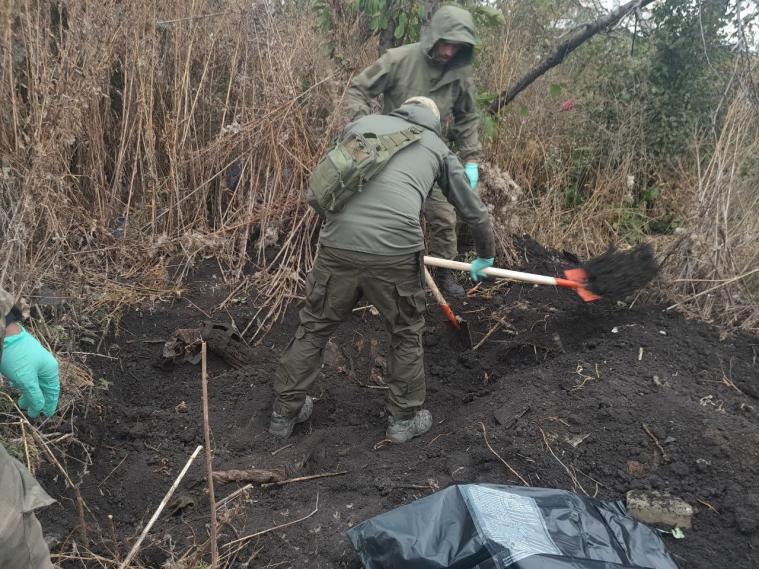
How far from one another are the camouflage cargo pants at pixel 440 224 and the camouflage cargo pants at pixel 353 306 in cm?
155

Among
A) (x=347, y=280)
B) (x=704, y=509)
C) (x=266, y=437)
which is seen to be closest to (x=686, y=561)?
(x=704, y=509)

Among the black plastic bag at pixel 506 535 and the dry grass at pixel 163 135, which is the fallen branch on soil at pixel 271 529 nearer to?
the black plastic bag at pixel 506 535

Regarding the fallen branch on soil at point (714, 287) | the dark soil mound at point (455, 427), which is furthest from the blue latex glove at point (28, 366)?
the fallen branch on soil at point (714, 287)

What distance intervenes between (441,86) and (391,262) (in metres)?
1.98

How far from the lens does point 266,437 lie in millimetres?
3670

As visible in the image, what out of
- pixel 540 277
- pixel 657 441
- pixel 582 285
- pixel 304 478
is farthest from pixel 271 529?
pixel 582 285

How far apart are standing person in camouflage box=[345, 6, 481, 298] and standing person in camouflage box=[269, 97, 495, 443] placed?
3.37ft

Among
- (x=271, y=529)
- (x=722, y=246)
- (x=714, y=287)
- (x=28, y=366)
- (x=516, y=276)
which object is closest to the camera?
(x=28, y=366)

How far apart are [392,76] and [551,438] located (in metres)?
2.86

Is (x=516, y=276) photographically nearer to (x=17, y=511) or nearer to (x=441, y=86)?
(x=441, y=86)

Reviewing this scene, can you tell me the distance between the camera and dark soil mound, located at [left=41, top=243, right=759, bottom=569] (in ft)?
9.04

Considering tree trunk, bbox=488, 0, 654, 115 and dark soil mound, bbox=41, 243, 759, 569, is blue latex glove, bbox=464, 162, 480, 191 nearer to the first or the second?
dark soil mound, bbox=41, 243, 759, 569

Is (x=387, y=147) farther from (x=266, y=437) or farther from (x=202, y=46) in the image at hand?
(x=202, y=46)

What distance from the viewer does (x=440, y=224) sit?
16.1 feet
